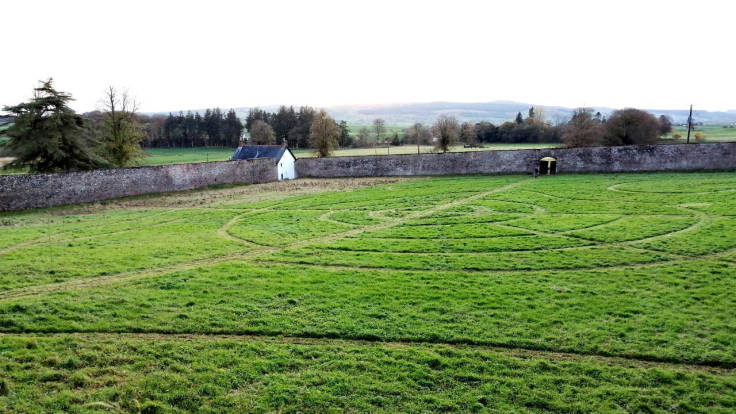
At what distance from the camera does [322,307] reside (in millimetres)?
11469

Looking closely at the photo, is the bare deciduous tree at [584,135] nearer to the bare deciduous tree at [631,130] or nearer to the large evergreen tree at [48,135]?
the bare deciduous tree at [631,130]

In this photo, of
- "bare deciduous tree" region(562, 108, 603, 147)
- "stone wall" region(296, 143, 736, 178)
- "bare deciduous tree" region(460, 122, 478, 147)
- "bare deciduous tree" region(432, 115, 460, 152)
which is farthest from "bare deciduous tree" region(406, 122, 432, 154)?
"stone wall" region(296, 143, 736, 178)

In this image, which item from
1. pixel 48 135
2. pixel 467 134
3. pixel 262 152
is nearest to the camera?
pixel 48 135

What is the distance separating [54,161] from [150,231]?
946 inches

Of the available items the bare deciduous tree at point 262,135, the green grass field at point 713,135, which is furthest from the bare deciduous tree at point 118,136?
the green grass field at point 713,135

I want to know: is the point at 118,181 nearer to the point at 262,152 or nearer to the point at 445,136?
the point at 262,152

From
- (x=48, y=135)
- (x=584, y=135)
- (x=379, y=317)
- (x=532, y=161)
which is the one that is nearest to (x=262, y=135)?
Answer: (x=48, y=135)

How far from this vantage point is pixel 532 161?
150 feet

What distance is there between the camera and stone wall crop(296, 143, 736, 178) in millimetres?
41625

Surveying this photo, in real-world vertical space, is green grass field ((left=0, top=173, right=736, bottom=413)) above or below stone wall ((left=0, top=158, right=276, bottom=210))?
below

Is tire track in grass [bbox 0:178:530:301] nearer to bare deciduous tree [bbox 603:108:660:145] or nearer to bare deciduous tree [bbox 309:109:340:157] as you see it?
bare deciduous tree [bbox 309:109:340:157]

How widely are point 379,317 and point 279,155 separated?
41578mm

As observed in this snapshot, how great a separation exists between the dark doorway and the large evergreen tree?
40003 millimetres

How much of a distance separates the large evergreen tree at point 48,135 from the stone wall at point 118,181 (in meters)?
6.11
